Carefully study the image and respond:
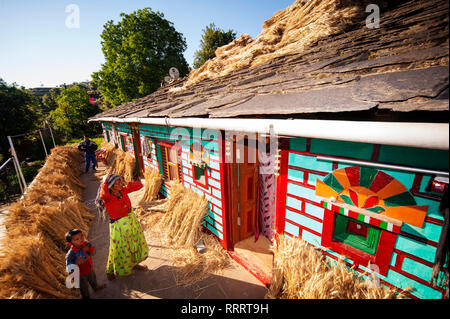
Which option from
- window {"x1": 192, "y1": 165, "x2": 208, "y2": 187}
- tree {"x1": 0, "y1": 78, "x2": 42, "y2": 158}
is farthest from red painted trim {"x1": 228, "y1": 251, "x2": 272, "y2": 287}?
tree {"x1": 0, "y1": 78, "x2": 42, "y2": 158}

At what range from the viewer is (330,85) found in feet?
6.45

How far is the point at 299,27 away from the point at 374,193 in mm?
3982

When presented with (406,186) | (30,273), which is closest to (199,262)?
(30,273)

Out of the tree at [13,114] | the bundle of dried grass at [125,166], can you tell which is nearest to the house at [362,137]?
the bundle of dried grass at [125,166]

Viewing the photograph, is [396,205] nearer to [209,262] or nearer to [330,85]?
[330,85]

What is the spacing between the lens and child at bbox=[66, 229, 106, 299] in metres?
2.77

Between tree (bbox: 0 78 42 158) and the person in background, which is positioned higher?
tree (bbox: 0 78 42 158)

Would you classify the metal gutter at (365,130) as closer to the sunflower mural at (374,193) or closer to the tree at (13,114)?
the sunflower mural at (374,193)

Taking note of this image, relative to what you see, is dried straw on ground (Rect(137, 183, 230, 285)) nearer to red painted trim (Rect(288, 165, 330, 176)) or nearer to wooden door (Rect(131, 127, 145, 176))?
red painted trim (Rect(288, 165, 330, 176))

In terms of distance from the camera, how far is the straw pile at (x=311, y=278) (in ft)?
6.97

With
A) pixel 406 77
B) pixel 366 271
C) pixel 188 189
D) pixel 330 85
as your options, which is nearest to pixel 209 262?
pixel 188 189

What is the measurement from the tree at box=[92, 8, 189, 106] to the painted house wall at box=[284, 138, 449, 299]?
21.0m

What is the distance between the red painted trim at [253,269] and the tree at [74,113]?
3338 centimetres
